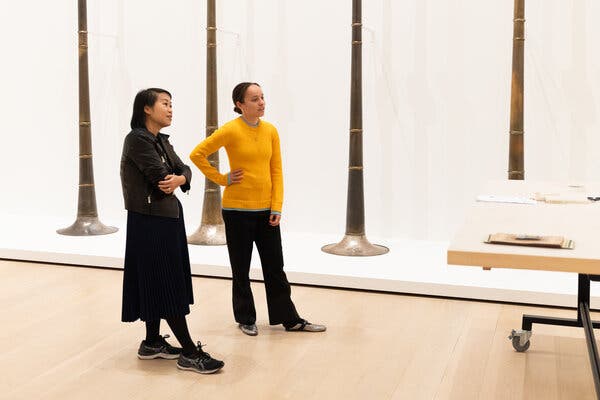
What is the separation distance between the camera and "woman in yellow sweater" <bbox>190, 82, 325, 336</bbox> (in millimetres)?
4184

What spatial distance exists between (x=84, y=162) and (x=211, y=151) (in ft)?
8.45

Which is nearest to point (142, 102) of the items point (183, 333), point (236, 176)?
point (236, 176)

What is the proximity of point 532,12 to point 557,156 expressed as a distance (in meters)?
0.98

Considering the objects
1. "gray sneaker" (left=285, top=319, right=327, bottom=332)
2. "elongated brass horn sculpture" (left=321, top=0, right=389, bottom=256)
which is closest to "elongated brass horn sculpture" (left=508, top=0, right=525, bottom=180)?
"elongated brass horn sculpture" (left=321, top=0, right=389, bottom=256)

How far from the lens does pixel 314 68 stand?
649 centimetres

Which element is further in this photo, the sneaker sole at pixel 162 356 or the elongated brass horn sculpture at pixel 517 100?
the elongated brass horn sculpture at pixel 517 100

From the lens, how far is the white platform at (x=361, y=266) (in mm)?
4918

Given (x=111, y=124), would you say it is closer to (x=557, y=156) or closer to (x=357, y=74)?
(x=357, y=74)

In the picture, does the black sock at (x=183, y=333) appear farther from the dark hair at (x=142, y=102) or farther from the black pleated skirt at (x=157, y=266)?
the dark hair at (x=142, y=102)

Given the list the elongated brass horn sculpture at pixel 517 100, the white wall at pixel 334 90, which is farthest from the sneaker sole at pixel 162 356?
the white wall at pixel 334 90

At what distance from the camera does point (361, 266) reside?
5445 millimetres

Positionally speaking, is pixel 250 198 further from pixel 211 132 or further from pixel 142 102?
pixel 211 132

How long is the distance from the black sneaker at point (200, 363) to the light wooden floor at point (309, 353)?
38mm

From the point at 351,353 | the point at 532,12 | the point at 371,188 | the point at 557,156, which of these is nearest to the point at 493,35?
the point at 532,12
